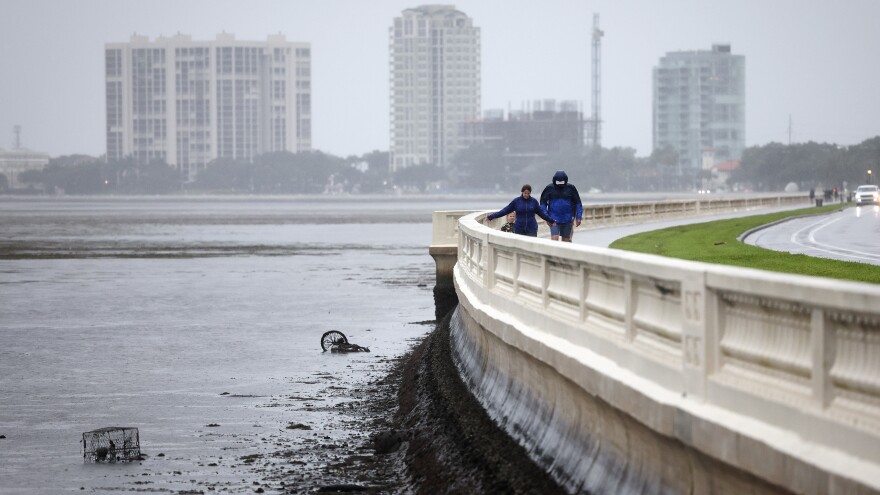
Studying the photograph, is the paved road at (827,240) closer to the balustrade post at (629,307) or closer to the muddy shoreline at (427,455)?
the muddy shoreline at (427,455)

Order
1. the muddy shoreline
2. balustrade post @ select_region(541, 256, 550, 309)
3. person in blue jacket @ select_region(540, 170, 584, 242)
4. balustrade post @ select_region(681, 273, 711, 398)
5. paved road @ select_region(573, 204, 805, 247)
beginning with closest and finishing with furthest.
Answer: balustrade post @ select_region(681, 273, 711, 398)
the muddy shoreline
balustrade post @ select_region(541, 256, 550, 309)
person in blue jacket @ select_region(540, 170, 584, 242)
paved road @ select_region(573, 204, 805, 247)

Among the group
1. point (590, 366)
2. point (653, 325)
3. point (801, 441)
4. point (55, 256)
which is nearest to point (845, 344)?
point (801, 441)

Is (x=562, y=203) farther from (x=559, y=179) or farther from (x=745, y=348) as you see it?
(x=745, y=348)

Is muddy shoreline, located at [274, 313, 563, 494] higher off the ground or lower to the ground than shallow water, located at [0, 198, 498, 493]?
higher

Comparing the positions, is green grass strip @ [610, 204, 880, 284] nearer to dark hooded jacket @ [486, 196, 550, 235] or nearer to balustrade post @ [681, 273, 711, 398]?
dark hooded jacket @ [486, 196, 550, 235]

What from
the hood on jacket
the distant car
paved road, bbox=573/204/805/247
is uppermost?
the hood on jacket

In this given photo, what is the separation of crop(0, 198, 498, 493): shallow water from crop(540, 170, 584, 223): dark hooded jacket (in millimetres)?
3727

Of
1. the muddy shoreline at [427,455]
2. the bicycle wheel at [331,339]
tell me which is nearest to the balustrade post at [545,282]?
the muddy shoreline at [427,455]

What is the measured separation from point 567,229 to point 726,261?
16.4 feet

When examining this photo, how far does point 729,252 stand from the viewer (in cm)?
3244

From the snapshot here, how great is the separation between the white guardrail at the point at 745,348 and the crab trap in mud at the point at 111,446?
18.0 ft

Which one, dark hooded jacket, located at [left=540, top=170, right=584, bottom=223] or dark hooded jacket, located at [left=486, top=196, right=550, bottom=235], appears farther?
dark hooded jacket, located at [left=540, top=170, right=584, bottom=223]

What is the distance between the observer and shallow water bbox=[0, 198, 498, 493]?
14.8 meters

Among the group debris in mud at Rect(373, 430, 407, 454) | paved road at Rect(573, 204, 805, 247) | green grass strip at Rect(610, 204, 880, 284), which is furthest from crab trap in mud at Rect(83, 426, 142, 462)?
paved road at Rect(573, 204, 805, 247)
